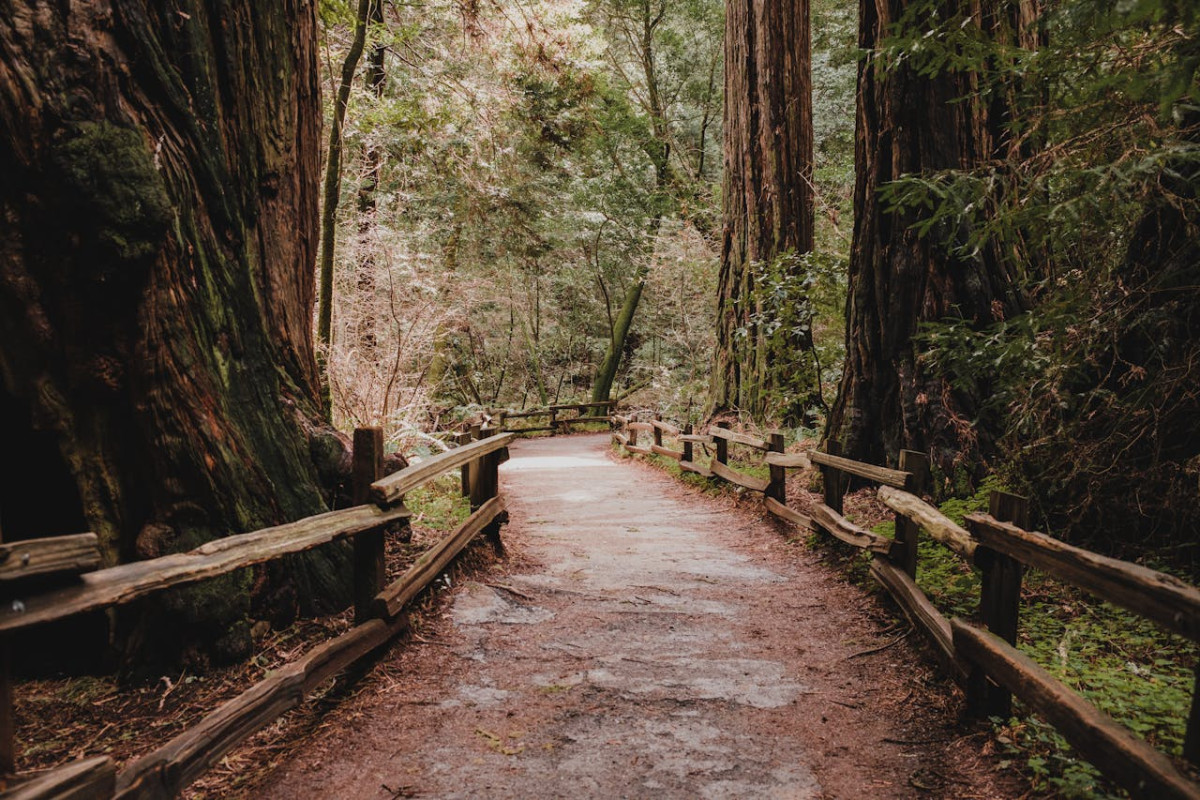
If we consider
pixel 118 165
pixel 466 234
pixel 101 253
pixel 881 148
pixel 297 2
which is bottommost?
pixel 101 253

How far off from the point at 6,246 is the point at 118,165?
0.62 m

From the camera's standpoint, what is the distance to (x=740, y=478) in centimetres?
870

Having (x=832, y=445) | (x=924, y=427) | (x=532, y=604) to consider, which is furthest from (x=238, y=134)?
(x=924, y=427)

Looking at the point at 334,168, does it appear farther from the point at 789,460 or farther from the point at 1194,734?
the point at 1194,734

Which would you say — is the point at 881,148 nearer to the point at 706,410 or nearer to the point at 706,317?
the point at 706,410

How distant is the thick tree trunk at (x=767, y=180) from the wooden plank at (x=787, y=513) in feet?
9.60

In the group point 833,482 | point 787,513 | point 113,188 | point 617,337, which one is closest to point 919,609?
point 833,482

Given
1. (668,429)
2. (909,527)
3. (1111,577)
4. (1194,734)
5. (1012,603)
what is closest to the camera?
(1194,734)

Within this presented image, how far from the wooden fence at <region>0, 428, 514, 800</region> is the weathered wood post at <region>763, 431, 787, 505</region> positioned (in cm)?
379

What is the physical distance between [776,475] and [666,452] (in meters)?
5.65

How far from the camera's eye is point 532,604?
5285mm

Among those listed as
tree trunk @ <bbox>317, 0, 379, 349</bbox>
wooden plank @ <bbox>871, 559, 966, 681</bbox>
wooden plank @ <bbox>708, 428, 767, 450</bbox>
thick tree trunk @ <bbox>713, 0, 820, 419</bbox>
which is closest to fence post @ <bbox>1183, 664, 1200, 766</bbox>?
wooden plank @ <bbox>871, 559, 966, 681</bbox>

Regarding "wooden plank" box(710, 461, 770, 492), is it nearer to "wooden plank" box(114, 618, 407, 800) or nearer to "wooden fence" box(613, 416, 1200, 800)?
"wooden fence" box(613, 416, 1200, 800)

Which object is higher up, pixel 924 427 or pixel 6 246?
pixel 6 246
